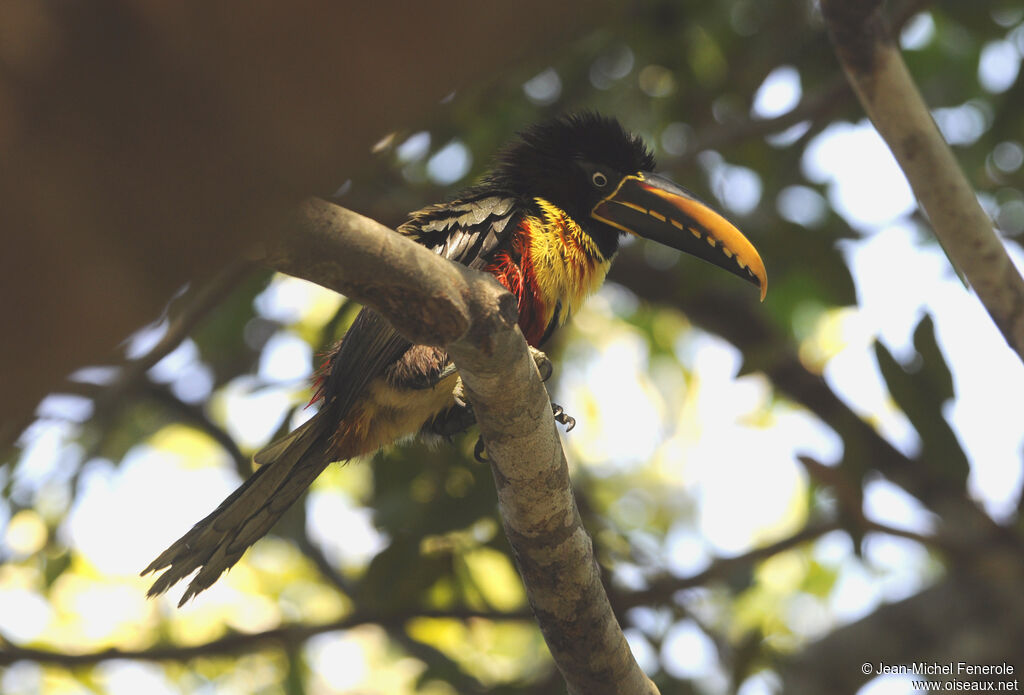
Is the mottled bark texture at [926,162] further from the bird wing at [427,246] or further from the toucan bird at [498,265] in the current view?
the bird wing at [427,246]

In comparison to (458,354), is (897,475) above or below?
above

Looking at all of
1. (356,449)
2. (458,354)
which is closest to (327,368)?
(356,449)

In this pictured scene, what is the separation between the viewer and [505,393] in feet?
7.04

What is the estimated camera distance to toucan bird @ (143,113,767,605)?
9.40 feet

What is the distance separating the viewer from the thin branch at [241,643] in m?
3.62

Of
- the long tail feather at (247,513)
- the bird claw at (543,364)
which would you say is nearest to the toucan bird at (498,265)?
the long tail feather at (247,513)

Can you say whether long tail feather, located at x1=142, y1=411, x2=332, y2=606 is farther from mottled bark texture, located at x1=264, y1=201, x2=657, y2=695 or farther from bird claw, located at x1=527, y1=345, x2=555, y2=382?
mottled bark texture, located at x1=264, y1=201, x2=657, y2=695

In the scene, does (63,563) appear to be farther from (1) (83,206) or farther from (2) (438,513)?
(1) (83,206)

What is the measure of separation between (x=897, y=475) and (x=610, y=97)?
246cm

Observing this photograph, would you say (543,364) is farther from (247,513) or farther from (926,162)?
(926,162)

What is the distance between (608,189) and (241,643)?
2239 millimetres

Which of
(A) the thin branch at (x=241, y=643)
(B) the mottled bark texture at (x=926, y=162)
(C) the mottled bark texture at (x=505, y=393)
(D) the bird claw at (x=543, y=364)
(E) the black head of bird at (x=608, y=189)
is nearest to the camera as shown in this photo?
(C) the mottled bark texture at (x=505, y=393)

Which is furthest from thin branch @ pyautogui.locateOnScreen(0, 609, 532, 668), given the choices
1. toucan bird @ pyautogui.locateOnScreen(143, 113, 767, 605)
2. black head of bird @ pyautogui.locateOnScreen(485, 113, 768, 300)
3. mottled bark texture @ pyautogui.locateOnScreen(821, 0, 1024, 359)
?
mottled bark texture @ pyautogui.locateOnScreen(821, 0, 1024, 359)

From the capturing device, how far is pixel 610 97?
528 cm
